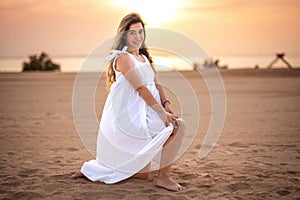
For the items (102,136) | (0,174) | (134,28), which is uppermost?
(134,28)

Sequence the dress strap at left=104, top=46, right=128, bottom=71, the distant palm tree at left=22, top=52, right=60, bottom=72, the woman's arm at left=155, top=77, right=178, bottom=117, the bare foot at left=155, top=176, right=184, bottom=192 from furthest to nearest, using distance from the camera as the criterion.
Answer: the distant palm tree at left=22, top=52, right=60, bottom=72, the woman's arm at left=155, top=77, right=178, bottom=117, the dress strap at left=104, top=46, right=128, bottom=71, the bare foot at left=155, top=176, right=184, bottom=192

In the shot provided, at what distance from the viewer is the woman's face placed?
4.30 m

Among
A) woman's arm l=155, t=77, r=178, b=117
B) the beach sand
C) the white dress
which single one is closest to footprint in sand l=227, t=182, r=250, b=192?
the beach sand

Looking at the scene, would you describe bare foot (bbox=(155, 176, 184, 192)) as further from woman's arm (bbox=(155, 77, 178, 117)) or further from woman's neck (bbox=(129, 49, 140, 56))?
woman's neck (bbox=(129, 49, 140, 56))

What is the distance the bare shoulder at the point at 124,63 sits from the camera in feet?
13.9

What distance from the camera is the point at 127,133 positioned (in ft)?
13.8

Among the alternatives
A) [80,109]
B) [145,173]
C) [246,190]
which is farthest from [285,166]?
[80,109]

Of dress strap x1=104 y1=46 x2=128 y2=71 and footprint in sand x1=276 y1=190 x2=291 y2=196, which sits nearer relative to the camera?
footprint in sand x1=276 y1=190 x2=291 y2=196

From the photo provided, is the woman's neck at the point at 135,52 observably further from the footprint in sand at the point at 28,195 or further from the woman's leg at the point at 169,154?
the footprint in sand at the point at 28,195

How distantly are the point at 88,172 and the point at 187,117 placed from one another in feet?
15.3

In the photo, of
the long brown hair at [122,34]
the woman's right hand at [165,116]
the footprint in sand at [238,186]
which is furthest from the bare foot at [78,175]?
the footprint in sand at [238,186]

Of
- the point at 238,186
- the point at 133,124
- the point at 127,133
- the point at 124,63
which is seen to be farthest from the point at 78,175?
the point at 238,186

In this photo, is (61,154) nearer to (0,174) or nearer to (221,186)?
(0,174)

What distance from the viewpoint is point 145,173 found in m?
4.41
